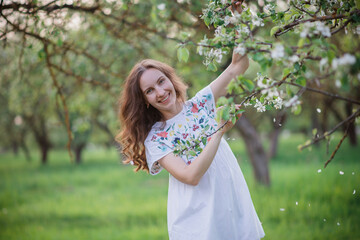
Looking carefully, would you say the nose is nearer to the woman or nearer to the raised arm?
the woman

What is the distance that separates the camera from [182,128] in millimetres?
2139

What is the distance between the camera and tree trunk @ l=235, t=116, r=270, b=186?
683cm

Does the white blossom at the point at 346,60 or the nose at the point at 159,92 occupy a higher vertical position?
the white blossom at the point at 346,60

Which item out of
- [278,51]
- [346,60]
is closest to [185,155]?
[278,51]

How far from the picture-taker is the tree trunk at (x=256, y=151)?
6.83 m

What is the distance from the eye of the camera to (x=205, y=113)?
7.34 ft

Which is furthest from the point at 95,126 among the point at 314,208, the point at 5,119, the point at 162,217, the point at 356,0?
the point at 356,0

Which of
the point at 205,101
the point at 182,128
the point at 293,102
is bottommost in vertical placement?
the point at 182,128

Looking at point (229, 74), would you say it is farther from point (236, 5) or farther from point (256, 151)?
point (256, 151)

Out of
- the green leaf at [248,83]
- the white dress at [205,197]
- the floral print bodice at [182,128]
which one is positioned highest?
the green leaf at [248,83]

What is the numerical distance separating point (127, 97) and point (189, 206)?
0.82m

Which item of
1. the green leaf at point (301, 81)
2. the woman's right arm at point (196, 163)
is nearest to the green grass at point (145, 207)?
the woman's right arm at point (196, 163)

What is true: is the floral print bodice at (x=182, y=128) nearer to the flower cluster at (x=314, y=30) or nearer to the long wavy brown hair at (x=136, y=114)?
the long wavy brown hair at (x=136, y=114)

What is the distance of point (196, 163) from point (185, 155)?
12cm
